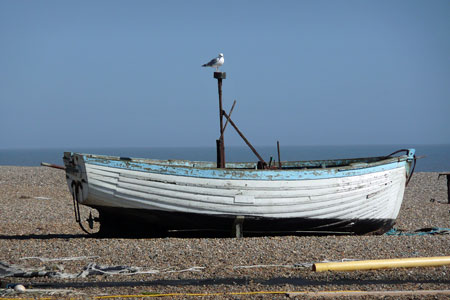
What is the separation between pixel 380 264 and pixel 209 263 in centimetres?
238

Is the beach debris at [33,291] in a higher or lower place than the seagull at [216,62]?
lower

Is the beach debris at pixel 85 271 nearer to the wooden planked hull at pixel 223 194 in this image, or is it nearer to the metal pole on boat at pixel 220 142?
the wooden planked hull at pixel 223 194

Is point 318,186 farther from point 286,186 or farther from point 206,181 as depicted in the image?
point 206,181

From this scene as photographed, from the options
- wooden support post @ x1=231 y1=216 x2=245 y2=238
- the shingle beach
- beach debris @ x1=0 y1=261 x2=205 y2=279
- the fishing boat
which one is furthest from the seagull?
beach debris @ x1=0 y1=261 x2=205 y2=279

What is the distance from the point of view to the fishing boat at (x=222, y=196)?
A: 10.7m

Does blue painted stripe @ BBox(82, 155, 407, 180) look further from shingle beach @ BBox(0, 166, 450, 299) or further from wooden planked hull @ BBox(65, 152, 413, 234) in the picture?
shingle beach @ BBox(0, 166, 450, 299)

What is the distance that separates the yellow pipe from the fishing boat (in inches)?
124

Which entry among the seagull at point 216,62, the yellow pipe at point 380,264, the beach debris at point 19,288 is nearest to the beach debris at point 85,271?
the beach debris at point 19,288

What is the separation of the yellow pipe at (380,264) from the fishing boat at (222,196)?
3.15 metres

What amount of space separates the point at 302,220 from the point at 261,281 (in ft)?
13.3

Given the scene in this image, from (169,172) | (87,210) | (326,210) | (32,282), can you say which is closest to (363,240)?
(326,210)

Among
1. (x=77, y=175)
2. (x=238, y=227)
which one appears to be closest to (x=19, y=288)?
(x=77, y=175)

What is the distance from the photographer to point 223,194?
11016mm

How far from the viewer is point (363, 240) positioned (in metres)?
11.0
